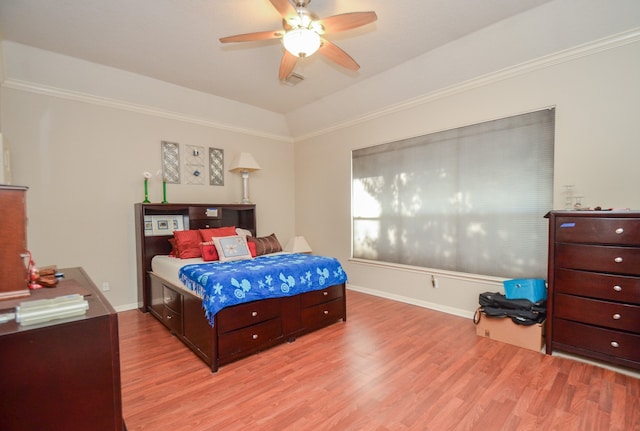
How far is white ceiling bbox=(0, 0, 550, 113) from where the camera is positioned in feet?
7.95

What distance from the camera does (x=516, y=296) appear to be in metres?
2.79

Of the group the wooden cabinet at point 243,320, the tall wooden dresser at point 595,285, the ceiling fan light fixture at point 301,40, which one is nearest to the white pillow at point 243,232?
the wooden cabinet at point 243,320

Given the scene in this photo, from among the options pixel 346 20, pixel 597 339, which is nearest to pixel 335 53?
pixel 346 20

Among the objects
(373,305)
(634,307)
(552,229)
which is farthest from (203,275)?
(634,307)

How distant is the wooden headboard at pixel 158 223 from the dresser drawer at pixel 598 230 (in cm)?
388

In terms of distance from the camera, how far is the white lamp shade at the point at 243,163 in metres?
4.54

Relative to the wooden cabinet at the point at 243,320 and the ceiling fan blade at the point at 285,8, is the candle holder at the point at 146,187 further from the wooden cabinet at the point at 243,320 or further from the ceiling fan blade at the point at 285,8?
the ceiling fan blade at the point at 285,8

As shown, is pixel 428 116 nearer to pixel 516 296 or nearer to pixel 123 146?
pixel 516 296

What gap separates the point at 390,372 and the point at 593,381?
1.44m

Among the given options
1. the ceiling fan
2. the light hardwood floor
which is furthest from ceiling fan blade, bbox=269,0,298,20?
the light hardwood floor

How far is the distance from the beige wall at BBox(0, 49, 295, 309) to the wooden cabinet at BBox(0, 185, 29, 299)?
8.73 feet

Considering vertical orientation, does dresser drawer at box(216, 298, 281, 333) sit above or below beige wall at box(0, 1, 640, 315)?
below

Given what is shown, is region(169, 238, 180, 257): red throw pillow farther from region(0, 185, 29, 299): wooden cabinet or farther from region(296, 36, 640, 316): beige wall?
region(296, 36, 640, 316): beige wall

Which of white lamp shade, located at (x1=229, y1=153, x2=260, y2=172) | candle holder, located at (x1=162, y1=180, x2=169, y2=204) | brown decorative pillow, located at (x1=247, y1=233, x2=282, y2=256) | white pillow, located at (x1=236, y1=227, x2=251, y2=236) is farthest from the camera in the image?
white lamp shade, located at (x1=229, y1=153, x2=260, y2=172)
